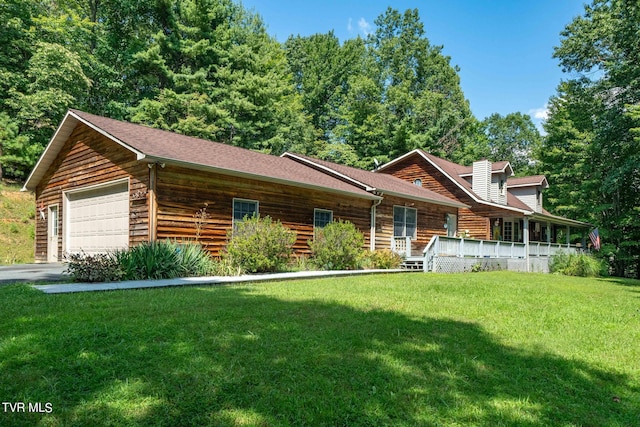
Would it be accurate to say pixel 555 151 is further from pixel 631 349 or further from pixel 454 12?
pixel 631 349

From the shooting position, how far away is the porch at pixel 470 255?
49.3ft

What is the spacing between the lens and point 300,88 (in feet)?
139

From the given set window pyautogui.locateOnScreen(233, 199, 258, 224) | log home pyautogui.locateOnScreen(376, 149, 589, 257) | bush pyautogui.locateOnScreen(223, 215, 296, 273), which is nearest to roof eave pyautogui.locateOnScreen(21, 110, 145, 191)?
window pyautogui.locateOnScreen(233, 199, 258, 224)

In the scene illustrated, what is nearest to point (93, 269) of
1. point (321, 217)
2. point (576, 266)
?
point (321, 217)

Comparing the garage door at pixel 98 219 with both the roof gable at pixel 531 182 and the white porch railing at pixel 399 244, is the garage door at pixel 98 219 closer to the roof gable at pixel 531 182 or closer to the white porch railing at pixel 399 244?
the white porch railing at pixel 399 244

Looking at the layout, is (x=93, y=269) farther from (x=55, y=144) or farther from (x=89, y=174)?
(x=55, y=144)

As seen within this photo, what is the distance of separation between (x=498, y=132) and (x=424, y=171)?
34.2m

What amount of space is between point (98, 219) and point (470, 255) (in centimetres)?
1432

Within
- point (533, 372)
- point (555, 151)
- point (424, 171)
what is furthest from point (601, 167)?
point (533, 372)

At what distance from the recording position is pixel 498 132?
52.5 meters

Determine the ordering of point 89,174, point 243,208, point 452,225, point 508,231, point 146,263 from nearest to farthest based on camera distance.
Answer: point 146,263
point 243,208
point 89,174
point 452,225
point 508,231

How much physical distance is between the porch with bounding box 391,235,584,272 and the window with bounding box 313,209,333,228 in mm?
3628

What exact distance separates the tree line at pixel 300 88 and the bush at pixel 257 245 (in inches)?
610

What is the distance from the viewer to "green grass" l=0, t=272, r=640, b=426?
264 cm
